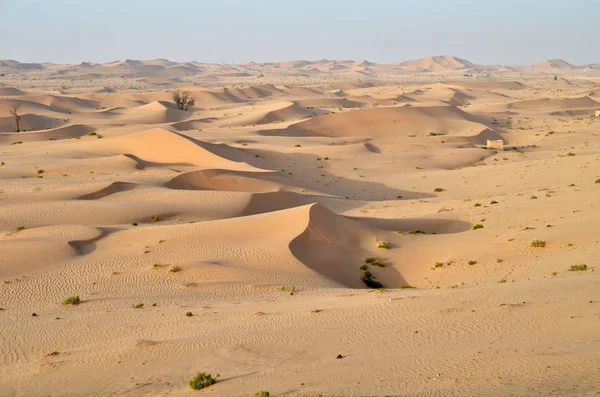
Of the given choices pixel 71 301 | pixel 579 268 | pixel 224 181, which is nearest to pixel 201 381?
pixel 71 301

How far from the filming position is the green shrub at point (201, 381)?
9195 mm

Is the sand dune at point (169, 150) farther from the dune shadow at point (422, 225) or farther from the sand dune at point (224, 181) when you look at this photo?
the dune shadow at point (422, 225)

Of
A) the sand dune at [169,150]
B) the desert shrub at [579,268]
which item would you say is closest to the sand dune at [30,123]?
the sand dune at [169,150]

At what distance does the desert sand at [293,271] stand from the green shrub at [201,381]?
0.42ft

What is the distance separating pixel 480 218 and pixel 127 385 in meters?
16.2

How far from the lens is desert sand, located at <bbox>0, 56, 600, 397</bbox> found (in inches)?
381

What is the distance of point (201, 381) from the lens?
926cm

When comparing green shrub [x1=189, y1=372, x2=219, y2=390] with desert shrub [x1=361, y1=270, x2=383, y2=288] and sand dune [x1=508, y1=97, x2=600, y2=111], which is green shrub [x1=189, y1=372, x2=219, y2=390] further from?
sand dune [x1=508, y1=97, x2=600, y2=111]

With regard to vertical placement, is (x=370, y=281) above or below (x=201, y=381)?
below

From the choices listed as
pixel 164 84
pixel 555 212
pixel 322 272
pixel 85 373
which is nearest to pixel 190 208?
pixel 322 272

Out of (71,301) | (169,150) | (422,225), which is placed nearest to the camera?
(71,301)

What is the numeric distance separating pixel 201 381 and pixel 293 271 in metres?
8.96

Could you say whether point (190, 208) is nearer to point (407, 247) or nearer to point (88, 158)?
point (407, 247)

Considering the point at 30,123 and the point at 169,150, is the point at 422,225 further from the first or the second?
the point at 30,123
